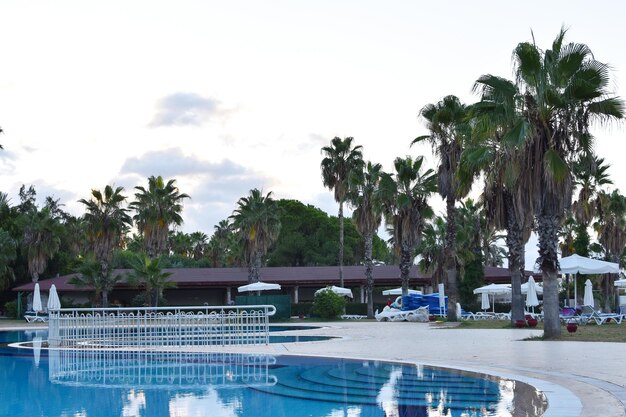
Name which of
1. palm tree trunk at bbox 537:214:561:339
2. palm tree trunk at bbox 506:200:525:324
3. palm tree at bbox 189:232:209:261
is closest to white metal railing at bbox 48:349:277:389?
palm tree trunk at bbox 537:214:561:339

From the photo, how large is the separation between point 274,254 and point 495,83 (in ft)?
181

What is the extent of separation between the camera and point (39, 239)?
53.4 metres

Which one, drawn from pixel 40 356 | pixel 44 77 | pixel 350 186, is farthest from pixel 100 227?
pixel 40 356

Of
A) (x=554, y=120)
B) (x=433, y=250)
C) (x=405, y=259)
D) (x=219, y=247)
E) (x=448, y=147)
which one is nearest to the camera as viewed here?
(x=554, y=120)

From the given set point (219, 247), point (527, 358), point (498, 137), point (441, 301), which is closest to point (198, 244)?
point (219, 247)

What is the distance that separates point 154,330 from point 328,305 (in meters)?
22.4

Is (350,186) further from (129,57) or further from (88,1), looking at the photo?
(88,1)

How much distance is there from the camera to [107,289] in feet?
159

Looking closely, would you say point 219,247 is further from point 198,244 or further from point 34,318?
point 34,318

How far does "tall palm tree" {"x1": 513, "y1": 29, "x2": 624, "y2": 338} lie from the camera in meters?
19.9

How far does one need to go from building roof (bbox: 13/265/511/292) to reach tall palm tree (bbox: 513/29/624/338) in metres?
30.9

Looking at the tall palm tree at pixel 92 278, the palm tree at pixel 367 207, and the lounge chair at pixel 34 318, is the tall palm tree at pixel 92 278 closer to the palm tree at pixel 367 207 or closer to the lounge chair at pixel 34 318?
the lounge chair at pixel 34 318

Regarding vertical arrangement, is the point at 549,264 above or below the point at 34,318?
above

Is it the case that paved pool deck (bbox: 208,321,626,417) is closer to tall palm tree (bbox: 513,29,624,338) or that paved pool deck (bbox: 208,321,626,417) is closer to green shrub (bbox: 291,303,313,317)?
tall palm tree (bbox: 513,29,624,338)
